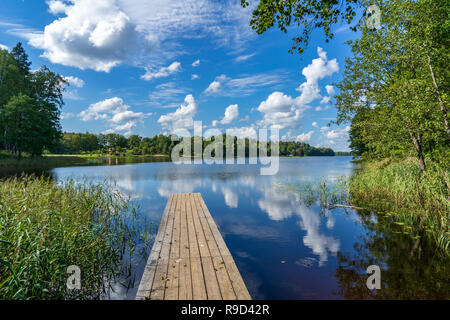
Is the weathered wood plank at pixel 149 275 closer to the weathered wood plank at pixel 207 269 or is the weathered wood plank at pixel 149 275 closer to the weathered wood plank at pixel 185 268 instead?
the weathered wood plank at pixel 185 268

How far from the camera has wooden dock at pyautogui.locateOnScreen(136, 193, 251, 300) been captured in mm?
Answer: 3420

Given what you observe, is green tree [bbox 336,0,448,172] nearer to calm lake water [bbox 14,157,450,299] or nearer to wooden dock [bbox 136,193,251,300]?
calm lake water [bbox 14,157,450,299]

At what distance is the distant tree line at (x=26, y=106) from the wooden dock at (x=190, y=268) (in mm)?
35646

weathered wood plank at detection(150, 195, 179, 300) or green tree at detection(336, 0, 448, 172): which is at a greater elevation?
green tree at detection(336, 0, 448, 172)

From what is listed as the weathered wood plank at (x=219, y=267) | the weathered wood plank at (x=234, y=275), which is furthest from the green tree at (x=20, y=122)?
the weathered wood plank at (x=234, y=275)

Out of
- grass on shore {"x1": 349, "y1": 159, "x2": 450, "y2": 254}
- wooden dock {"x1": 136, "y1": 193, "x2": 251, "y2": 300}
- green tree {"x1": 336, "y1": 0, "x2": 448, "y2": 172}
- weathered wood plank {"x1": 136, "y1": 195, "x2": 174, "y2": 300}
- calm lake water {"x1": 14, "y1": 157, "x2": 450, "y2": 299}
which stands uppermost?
green tree {"x1": 336, "y1": 0, "x2": 448, "y2": 172}

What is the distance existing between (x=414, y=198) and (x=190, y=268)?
30.2 feet

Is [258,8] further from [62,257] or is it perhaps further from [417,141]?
[417,141]

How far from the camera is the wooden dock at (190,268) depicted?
11.2ft

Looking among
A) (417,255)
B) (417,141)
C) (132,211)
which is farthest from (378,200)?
(132,211)

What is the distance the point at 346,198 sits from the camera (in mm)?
11617

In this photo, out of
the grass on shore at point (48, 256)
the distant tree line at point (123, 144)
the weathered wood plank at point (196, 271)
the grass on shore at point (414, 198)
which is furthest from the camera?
the distant tree line at point (123, 144)

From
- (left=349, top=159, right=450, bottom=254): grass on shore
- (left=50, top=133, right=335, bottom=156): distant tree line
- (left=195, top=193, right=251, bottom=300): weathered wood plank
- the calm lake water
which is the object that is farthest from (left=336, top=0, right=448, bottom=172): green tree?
(left=50, top=133, right=335, bottom=156): distant tree line

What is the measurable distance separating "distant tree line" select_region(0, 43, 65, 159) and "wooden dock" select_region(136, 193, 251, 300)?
117ft
